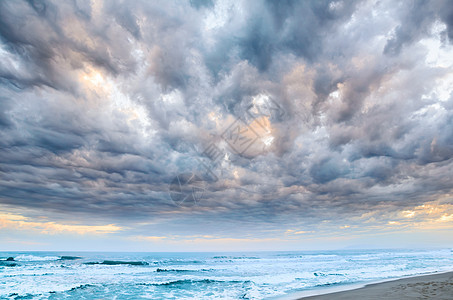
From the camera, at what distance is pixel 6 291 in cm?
2111

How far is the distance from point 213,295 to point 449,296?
46.8 ft

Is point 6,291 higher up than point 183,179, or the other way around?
point 183,179

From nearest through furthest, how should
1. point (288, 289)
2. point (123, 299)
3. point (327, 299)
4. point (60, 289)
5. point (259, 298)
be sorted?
point (327, 299) < point (259, 298) < point (123, 299) < point (288, 289) < point (60, 289)

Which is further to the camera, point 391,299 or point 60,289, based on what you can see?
point 60,289

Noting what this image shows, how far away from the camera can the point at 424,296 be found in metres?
13.1

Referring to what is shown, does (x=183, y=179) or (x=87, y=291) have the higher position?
(x=183, y=179)

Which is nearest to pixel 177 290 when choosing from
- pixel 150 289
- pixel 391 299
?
pixel 150 289

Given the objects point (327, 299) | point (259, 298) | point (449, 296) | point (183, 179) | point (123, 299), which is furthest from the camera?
point (183, 179)

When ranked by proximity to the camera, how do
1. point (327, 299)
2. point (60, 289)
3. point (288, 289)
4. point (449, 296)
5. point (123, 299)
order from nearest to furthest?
point (449, 296) → point (327, 299) → point (123, 299) → point (288, 289) → point (60, 289)

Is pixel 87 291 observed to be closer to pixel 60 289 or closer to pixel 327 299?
pixel 60 289

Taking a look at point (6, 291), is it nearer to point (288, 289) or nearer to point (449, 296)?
point (288, 289)

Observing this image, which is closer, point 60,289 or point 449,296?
point 449,296

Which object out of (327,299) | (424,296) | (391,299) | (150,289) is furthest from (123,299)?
(424,296)

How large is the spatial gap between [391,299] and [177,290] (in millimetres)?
16601
